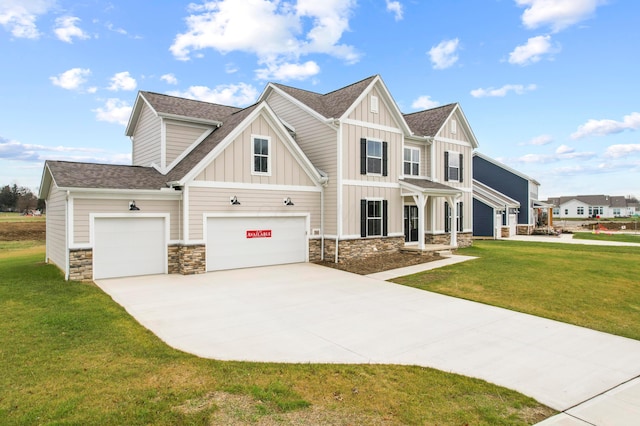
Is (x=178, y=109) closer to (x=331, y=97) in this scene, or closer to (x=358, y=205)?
(x=331, y=97)

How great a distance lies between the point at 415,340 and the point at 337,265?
8.85m

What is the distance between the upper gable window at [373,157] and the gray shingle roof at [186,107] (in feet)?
22.3

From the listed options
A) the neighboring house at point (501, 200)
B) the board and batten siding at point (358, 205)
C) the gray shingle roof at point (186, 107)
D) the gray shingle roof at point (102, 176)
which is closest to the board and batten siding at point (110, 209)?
the gray shingle roof at point (102, 176)

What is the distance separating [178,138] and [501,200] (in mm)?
25663

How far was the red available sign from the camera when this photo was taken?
1492 cm

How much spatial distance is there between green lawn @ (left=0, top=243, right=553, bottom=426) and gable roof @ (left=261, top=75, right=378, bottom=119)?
1258cm

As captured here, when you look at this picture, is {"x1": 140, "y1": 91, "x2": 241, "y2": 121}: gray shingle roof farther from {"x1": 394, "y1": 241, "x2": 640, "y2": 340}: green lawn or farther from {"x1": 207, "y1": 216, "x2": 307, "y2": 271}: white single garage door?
{"x1": 394, "y1": 241, "x2": 640, "y2": 340}: green lawn

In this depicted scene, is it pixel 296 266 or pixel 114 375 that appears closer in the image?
pixel 114 375

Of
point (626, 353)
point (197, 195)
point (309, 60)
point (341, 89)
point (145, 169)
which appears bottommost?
point (626, 353)

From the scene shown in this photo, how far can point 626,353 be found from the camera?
6.34 m

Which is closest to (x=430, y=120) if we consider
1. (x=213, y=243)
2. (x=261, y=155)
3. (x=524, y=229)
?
(x=261, y=155)

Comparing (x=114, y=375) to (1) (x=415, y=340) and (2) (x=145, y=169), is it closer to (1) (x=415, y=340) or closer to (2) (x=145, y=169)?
(1) (x=415, y=340)

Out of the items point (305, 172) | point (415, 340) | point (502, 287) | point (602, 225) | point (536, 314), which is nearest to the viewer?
point (415, 340)

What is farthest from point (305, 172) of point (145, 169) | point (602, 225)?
point (602, 225)
